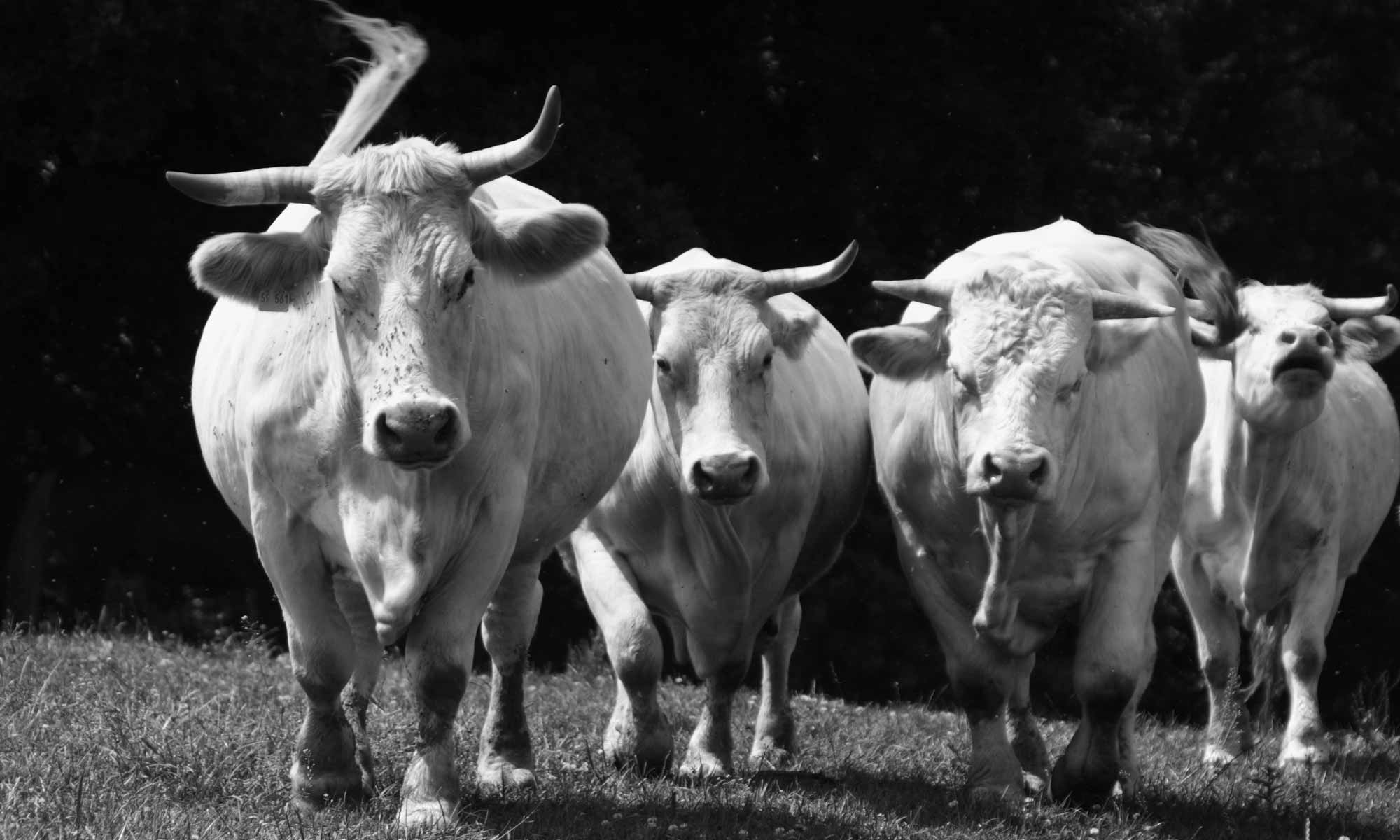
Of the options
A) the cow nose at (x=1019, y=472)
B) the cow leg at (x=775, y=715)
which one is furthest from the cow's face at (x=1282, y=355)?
the cow nose at (x=1019, y=472)

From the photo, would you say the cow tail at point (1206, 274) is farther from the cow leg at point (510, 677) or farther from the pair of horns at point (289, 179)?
the pair of horns at point (289, 179)

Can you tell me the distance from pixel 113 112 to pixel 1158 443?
24.0ft

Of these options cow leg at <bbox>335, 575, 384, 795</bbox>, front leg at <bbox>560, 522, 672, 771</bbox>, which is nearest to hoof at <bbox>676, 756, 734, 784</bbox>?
front leg at <bbox>560, 522, 672, 771</bbox>

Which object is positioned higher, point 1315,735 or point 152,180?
point 152,180

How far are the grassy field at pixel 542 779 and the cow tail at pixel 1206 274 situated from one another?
1.92 meters

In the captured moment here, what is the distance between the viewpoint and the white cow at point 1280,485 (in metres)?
8.70

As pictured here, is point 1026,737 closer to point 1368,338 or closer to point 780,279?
point 780,279

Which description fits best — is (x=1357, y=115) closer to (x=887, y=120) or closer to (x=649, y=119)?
(x=887, y=120)

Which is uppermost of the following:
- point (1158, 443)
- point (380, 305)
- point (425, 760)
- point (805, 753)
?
point (380, 305)

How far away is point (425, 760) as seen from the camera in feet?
18.4

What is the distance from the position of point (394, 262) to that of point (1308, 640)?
547 cm

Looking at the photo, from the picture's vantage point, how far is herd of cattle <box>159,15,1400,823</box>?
560 cm

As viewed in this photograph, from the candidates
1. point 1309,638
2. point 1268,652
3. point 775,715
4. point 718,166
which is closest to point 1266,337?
point 1309,638

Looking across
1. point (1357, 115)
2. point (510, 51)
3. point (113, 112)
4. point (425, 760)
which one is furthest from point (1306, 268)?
point (425, 760)
